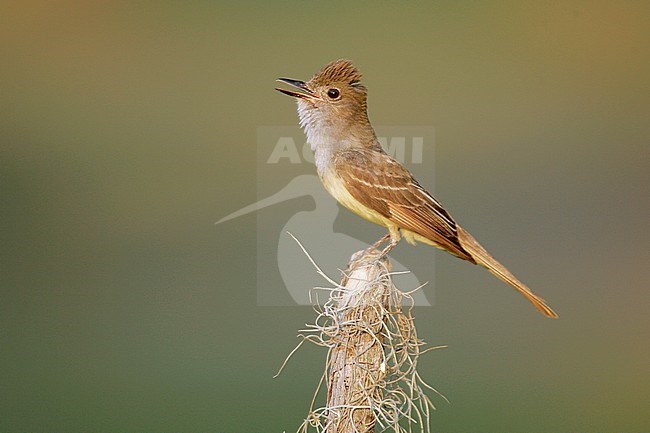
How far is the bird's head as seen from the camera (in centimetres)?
373

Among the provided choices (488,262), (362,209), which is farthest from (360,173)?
(488,262)

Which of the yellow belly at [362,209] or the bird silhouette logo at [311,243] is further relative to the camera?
the bird silhouette logo at [311,243]

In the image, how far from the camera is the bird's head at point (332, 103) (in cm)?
373

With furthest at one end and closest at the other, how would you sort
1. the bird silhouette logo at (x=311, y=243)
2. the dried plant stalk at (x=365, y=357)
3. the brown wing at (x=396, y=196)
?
the bird silhouette logo at (x=311, y=243) < the brown wing at (x=396, y=196) < the dried plant stalk at (x=365, y=357)

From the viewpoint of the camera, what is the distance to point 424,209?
3.76 meters

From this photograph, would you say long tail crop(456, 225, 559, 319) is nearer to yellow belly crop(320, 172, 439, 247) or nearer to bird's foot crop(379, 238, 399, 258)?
yellow belly crop(320, 172, 439, 247)

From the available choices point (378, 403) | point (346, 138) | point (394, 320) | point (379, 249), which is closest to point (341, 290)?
point (394, 320)

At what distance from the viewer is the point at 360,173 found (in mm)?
3809

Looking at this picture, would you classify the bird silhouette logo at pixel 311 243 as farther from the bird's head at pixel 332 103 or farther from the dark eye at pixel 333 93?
the dark eye at pixel 333 93

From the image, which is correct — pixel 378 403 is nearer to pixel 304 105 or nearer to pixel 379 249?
pixel 379 249

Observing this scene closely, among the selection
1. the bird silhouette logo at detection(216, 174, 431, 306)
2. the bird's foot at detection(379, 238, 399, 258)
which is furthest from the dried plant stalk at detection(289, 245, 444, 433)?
the bird silhouette logo at detection(216, 174, 431, 306)

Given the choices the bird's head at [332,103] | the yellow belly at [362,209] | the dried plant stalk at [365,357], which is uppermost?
the bird's head at [332,103]

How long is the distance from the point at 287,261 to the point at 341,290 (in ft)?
6.00

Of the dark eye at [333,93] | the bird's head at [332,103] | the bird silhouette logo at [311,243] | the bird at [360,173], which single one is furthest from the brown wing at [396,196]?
the bird silhouette logo at [311,243]
